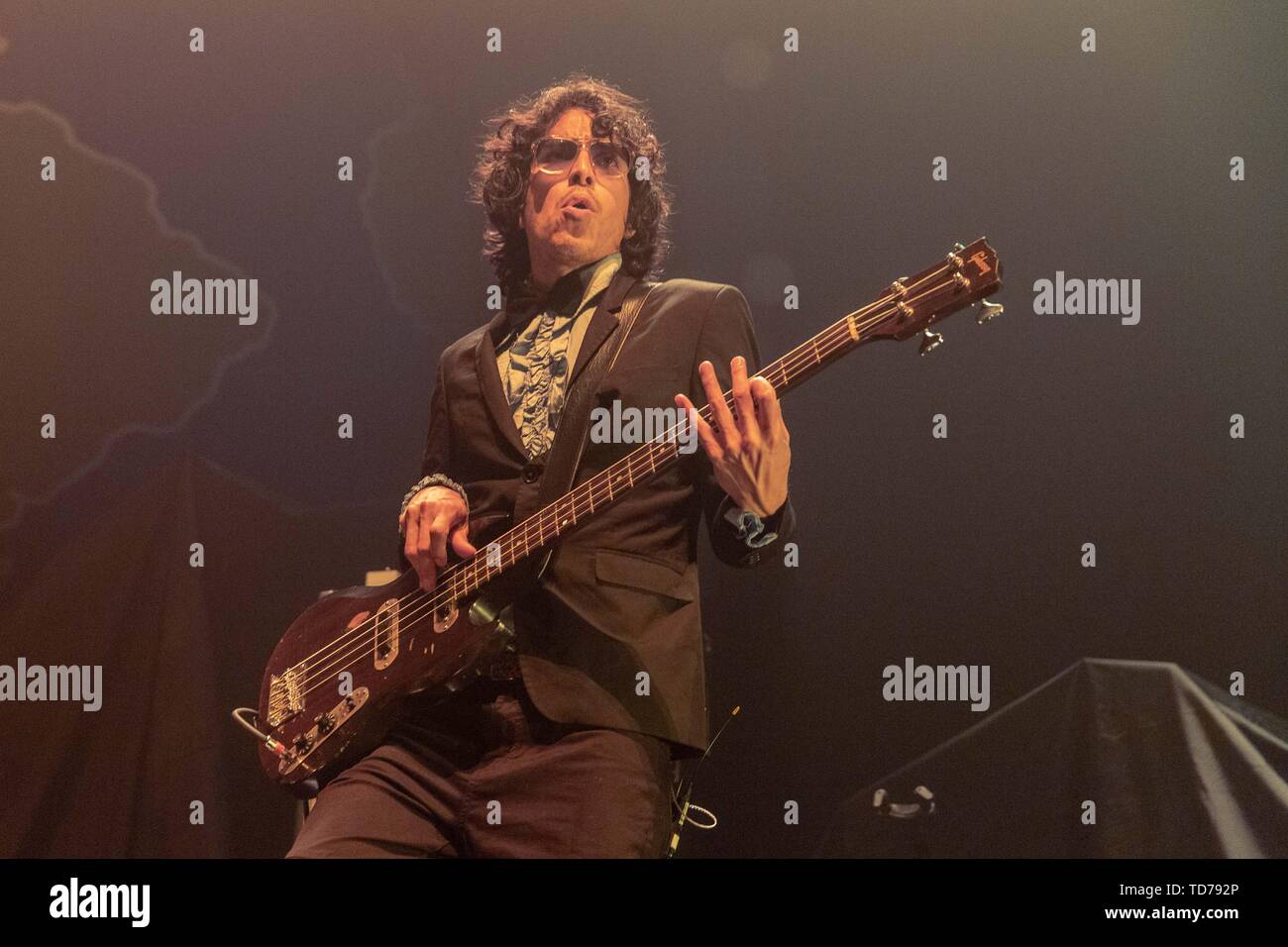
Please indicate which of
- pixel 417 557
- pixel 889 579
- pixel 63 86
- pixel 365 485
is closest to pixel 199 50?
pixel 63 86

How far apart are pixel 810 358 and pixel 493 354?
75 cm

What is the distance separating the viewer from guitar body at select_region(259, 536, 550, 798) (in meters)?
2.33

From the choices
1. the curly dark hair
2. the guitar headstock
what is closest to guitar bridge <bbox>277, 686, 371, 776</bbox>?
the curly dark hair

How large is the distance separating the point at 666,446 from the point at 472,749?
0.74 metres

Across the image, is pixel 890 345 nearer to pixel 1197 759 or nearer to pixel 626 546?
pixel 626 546

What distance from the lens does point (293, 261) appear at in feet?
9.65

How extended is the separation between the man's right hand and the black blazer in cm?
4

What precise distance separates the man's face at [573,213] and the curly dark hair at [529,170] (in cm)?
3

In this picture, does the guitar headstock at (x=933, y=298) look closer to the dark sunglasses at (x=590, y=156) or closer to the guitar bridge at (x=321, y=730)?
the dark sunglasses at (x=590, y=156)

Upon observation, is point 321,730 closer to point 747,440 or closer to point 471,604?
point 471,604

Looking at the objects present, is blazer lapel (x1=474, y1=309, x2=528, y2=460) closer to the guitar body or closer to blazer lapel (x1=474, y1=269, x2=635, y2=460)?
blazer lapel (x1=474, y1=269, x2=635, y2=460)

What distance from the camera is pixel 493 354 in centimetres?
264

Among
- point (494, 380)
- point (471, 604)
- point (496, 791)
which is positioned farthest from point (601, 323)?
point (496, 791)
